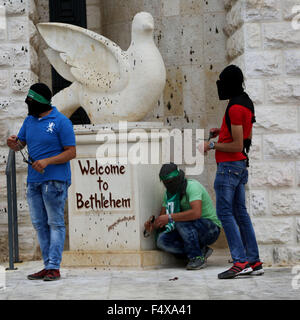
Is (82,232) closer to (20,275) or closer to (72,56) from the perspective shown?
(20,275)

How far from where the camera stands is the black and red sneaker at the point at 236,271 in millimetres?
5773

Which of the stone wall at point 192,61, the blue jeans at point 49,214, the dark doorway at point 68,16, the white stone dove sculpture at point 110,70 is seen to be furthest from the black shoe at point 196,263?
the dark doorway at point 68,16

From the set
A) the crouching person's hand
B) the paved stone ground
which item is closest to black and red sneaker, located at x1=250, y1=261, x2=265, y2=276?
the paved stone ground

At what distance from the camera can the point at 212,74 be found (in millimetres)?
7992

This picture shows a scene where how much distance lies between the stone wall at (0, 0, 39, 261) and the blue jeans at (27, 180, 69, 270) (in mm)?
1461

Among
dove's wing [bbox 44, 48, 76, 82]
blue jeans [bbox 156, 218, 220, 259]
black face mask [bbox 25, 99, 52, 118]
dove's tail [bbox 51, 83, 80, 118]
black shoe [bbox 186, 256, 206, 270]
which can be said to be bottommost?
black shoe [bbox 186, 256, 206, 270]

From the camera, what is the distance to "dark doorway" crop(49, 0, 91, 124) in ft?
25.9

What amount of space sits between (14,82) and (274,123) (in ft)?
8.27

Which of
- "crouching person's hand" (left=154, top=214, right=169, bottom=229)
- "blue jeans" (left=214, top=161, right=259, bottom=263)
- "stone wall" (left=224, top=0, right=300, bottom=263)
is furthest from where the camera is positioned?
"stone wall" (left=224, top=0, right=300, bottom=263)

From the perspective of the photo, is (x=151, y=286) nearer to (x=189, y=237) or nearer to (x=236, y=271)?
(x=236, y=271)

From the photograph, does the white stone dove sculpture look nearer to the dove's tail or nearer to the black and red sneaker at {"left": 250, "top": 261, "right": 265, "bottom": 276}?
the dove's tail

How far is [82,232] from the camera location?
21.9 ft

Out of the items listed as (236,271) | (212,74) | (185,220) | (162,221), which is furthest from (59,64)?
(236,271)

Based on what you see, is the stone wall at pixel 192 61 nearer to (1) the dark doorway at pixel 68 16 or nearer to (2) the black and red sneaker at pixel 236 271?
(1) the dark doorway at pixel 68 16
